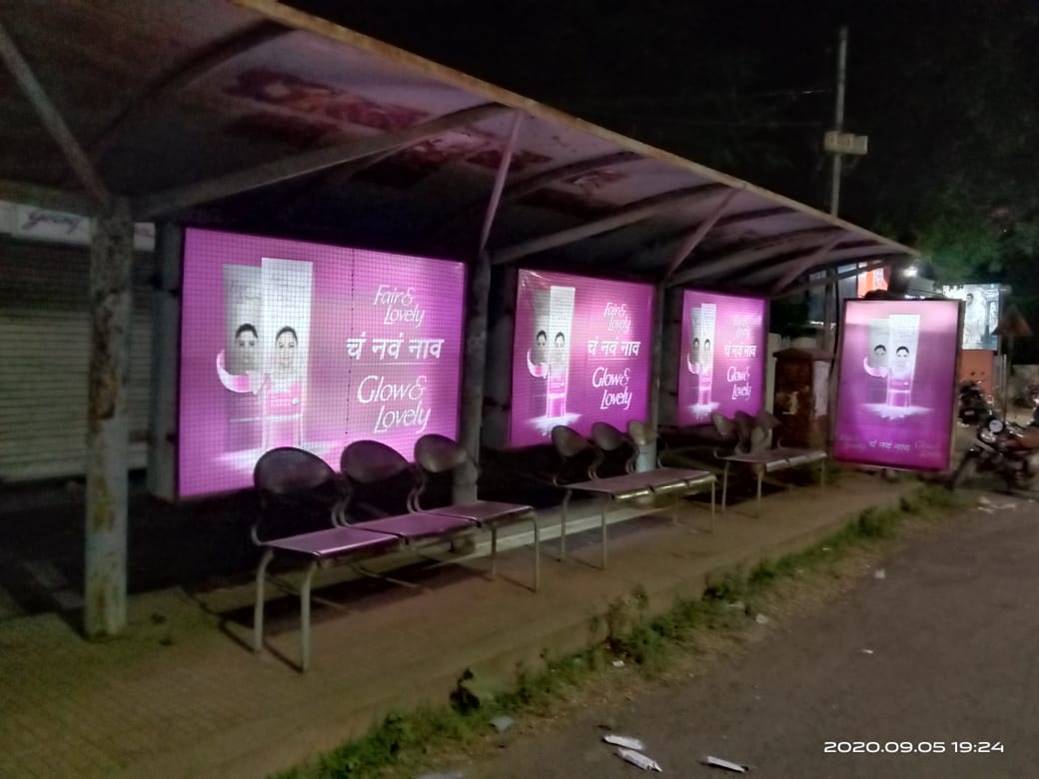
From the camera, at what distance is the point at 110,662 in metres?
4.58

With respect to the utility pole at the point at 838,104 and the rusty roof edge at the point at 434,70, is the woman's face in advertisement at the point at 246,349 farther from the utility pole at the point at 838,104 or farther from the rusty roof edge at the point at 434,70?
the utility pole at the point at 838,104

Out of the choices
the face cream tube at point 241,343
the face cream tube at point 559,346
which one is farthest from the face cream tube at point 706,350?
the face cream tube at point 241,343

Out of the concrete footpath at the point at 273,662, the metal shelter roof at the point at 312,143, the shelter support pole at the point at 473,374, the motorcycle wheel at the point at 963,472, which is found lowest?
the concrete footpath at the point at 273,662

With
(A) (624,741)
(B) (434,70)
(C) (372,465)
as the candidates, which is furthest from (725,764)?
(B) (434,70)

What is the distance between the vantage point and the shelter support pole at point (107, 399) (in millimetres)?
4688

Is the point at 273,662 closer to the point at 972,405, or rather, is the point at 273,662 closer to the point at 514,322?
the point at 514,322

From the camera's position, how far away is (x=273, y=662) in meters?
4.66

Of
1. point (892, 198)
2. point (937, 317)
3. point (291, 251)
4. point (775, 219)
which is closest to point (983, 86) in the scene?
point (892, 198)

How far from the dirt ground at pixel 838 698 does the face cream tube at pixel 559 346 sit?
7.86 ft

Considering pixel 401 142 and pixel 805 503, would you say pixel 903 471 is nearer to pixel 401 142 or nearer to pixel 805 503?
pixel 805 503

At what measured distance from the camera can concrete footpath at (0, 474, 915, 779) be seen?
3.70m

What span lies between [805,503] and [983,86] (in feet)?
38.7
